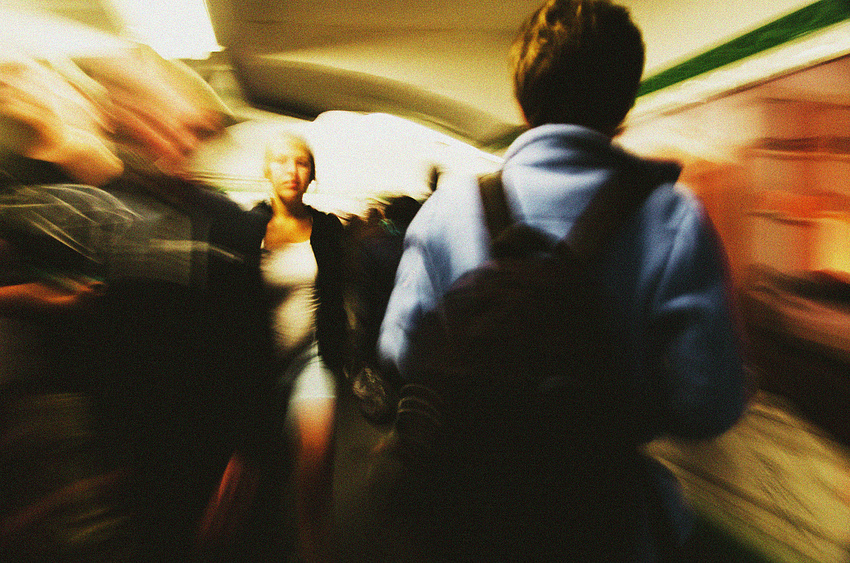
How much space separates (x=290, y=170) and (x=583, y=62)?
1.32m

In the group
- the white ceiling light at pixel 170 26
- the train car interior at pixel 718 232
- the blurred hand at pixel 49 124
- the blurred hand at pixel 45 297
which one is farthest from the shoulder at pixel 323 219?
the white ceiling light at pixel 170 26

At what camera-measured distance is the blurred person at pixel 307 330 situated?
1.45 m

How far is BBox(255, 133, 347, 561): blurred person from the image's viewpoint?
1.45 m

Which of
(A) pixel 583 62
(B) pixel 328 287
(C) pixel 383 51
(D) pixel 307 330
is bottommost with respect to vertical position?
(D) pixel 307 330

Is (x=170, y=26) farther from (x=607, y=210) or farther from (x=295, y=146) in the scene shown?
(x=607, y=210)

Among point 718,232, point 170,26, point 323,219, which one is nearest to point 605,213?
point 718,232

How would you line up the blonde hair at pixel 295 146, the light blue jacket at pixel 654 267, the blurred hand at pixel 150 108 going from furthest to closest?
the blonde hair at pixel 295 146 < the blurred hand at pixel 150 108 < the light blue jacket at pixel 654 267

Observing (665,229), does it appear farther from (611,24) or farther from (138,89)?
(138,89)

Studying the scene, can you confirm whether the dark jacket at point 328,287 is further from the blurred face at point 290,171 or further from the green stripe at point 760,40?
the green stripe at point 760,40

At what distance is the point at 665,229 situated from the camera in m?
0.54

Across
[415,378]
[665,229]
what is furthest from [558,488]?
[665,229]

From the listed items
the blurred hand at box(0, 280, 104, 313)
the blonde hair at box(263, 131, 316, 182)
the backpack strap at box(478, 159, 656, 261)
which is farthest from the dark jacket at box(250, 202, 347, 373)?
the backpack strap at box(478, 159, 656, 261)

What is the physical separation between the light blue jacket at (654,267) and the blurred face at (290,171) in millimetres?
1167

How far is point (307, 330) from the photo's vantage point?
152cm
